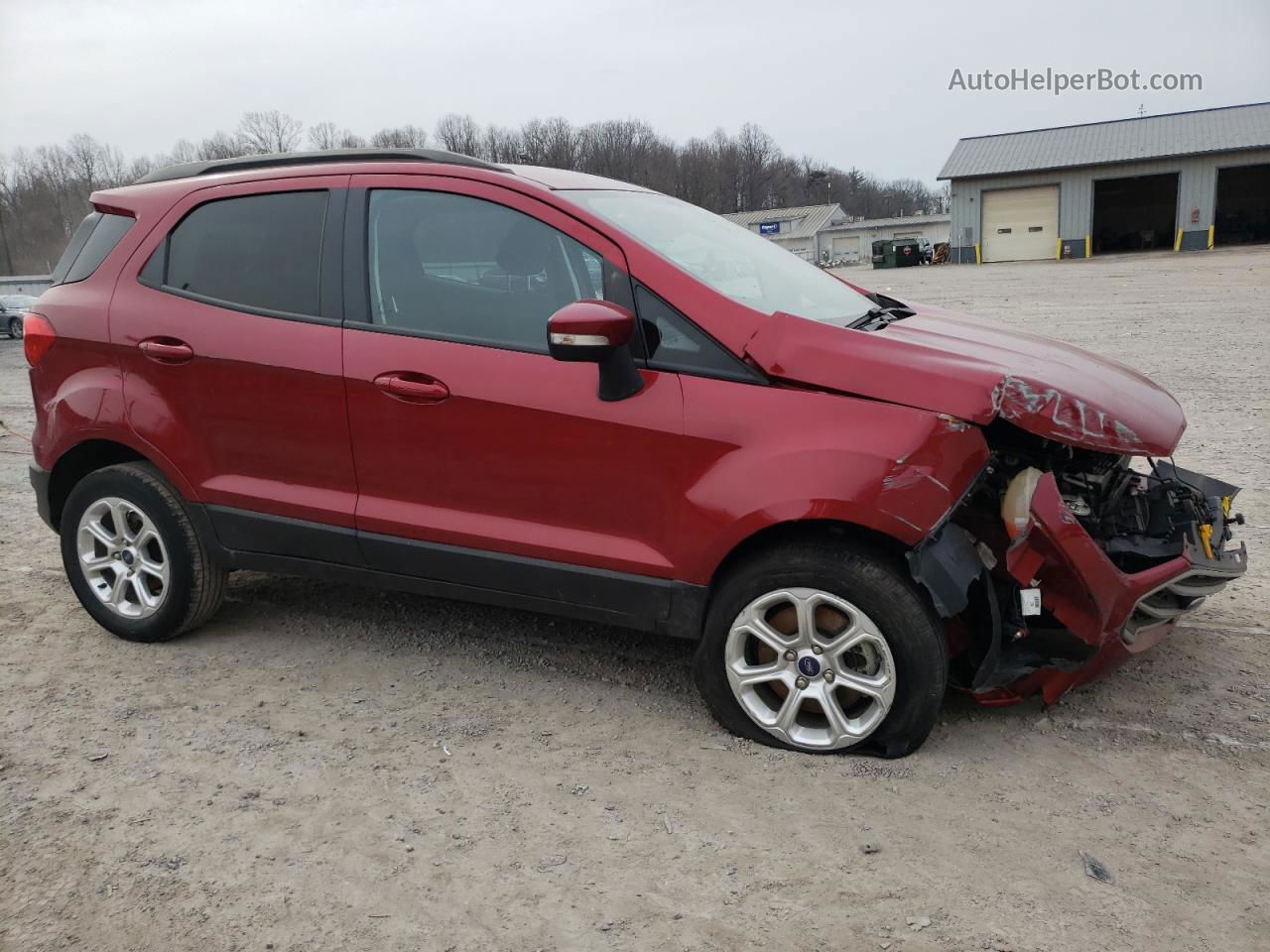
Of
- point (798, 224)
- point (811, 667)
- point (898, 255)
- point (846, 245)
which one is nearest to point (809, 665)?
point (811, 667)

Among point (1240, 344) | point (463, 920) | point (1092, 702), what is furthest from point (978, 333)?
point (1240, 344)

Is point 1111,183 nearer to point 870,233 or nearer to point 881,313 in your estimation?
point 870,233

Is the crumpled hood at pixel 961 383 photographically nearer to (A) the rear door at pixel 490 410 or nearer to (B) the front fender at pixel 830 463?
(B) the front fender at pixel 830 463

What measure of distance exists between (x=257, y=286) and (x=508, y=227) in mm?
1061

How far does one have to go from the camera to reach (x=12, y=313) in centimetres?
2756

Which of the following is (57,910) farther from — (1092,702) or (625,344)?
(1092,702)

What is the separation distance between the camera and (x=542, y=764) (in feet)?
10.7

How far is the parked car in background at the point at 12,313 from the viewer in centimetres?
2756

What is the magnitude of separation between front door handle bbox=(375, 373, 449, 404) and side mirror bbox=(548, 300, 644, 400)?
0.50m

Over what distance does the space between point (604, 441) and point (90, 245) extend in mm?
2522

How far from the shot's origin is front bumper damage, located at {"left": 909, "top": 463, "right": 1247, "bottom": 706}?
9.90 ft

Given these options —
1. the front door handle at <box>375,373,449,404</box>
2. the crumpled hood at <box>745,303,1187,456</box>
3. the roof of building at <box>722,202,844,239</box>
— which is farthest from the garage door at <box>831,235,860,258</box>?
the front door handle at <box>375,373,449,404</box>

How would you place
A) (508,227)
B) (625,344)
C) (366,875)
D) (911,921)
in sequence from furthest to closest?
(508,227) → (625,344) → (366,875) → (911,921)

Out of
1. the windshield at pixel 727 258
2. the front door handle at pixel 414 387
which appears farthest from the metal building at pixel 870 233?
the front door handle at pixel 414 387
